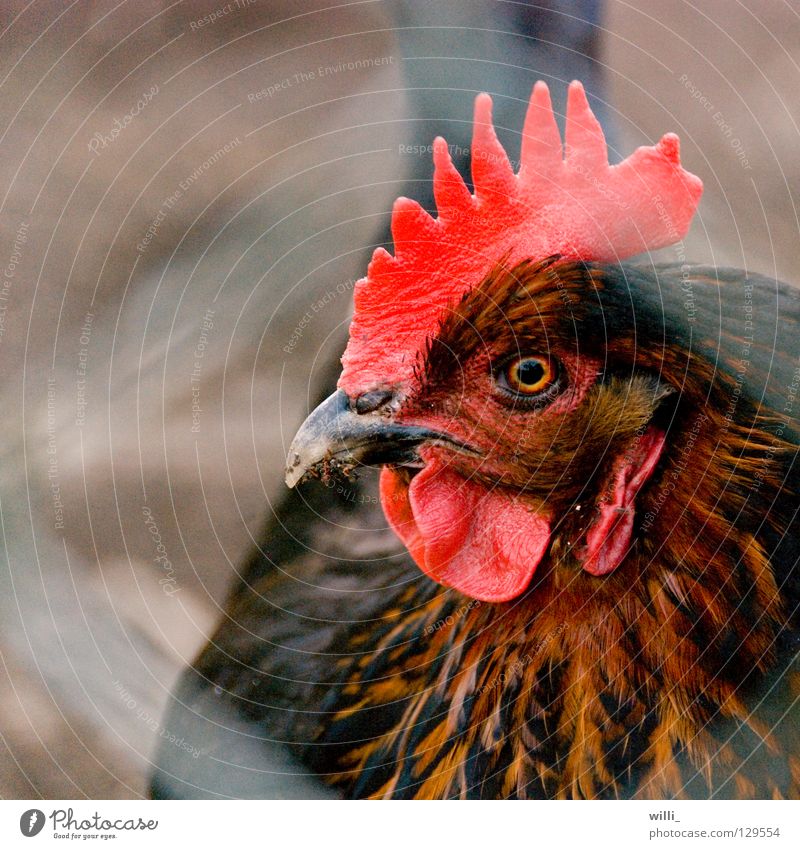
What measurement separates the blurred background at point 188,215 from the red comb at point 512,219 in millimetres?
236

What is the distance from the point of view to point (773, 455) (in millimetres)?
852

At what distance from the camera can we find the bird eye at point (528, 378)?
850 mm

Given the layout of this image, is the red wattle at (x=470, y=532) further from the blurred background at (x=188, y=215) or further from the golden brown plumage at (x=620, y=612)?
the blurred background at (x=188, y=215)

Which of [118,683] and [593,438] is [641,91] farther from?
[118,683]

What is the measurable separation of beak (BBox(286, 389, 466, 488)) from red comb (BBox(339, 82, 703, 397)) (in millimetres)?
58

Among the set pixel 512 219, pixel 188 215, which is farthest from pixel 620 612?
pixel 188 215

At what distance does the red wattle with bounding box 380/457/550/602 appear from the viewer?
3.01ft

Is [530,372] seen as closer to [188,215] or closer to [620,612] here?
[620,612]

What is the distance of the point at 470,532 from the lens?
96cm

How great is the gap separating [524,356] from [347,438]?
0.75ft

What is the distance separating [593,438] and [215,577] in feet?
2.21

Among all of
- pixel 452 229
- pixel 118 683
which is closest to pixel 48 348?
pixel 118 683
